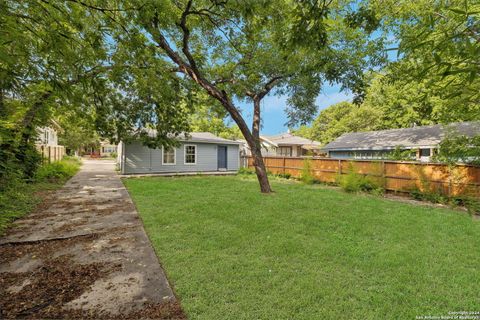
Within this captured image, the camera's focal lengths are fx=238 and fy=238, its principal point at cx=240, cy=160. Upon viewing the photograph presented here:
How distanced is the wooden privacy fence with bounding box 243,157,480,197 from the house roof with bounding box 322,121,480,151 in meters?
5.22

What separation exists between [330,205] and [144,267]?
4.87 meters

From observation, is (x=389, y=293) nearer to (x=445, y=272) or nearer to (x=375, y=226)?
(x=445, y=272)

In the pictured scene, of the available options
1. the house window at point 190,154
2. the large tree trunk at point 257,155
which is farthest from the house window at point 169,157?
the large tree trunk at point 257,155

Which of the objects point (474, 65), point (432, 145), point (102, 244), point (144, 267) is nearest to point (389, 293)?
point (474, 65)

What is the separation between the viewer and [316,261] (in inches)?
122

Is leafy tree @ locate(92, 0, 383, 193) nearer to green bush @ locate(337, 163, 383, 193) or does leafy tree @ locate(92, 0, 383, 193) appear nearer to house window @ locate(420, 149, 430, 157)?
green bush @ locate(337, 163, 383, 193)

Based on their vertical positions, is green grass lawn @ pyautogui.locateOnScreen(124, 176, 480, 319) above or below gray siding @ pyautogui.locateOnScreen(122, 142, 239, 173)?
below

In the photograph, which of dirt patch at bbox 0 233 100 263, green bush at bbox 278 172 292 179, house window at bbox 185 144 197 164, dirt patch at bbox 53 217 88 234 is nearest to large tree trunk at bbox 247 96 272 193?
green bush at bbox 278 172 292 179

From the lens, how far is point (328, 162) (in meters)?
10.7

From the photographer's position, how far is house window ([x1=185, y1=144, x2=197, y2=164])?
1559 centimetres

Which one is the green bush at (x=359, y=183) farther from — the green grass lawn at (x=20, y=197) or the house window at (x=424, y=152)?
Answer: the green grass lawn at (x=20, y=197)

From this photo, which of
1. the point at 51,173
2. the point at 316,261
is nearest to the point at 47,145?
the point at 51,173

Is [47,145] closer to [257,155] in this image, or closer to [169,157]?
[169,157]

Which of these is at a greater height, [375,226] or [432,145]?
[432,145]
